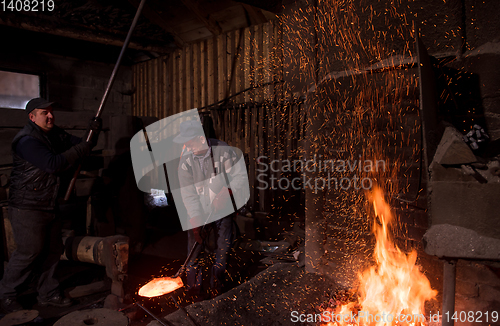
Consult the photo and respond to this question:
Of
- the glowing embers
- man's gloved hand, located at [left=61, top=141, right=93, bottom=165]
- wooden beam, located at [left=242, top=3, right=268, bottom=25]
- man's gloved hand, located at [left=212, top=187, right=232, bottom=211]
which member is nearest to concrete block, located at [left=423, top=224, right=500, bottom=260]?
man's gloved hand, located at [left=212, top=187, right=232, bottom=211]

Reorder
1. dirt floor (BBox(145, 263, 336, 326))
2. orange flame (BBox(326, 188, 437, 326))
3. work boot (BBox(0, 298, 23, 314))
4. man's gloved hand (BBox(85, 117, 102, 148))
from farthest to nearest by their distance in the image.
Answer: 1. man's gloved hand (BBox(85, 117, 102, 148))
2. work boot (BBox(0, 298, 23, 314))
3. dirt floor (BBox(145, 263, 336, 326))
4. orange flame (BBox(326, 188, 437, 326))

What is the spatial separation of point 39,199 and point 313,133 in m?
3.27

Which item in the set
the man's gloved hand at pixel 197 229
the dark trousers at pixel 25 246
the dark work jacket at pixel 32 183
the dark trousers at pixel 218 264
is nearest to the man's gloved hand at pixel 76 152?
the dark work jacket at pixel 32 183

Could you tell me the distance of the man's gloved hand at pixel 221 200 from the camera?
373cm

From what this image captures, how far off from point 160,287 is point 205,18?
605cm

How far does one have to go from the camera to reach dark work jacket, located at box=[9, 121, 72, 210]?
3.42 m

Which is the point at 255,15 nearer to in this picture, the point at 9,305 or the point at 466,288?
the point at 466,288

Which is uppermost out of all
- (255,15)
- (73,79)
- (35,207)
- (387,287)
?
(255,15)

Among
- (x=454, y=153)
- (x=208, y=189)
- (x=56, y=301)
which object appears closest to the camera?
(x=454, y=153)

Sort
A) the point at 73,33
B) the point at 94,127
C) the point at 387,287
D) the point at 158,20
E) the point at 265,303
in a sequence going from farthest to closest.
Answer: the point at 158,20 < the point at 73,33 < the point at 94,127 < the point at 265,303 < the point at 387,287

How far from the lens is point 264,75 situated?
21.7 feet

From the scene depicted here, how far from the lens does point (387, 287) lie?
2.73m

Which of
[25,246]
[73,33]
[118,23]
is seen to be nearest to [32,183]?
[25,246]

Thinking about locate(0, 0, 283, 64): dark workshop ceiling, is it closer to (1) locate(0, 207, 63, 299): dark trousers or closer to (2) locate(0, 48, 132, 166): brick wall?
(2) locate(0, 48, 132, 166): brick wall
